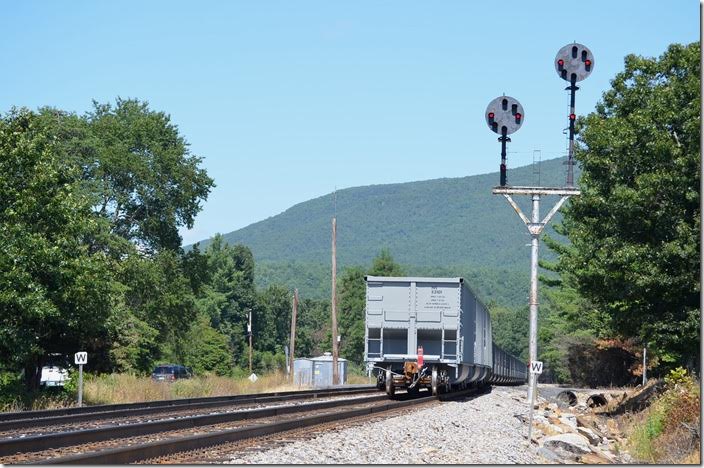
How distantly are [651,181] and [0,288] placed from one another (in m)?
19.0

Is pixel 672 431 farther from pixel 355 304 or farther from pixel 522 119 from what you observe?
pixel 355 304

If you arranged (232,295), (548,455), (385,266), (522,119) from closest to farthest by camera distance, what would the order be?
(548,455) < (522,119) < (385,266) < (232,295)

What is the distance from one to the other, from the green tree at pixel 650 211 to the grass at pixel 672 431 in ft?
19.1

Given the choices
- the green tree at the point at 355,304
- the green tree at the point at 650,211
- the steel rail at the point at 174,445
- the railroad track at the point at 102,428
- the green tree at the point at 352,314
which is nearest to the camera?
the steel rail at the point at 174,445

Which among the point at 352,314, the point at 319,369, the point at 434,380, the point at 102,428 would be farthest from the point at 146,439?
the point at 352,314

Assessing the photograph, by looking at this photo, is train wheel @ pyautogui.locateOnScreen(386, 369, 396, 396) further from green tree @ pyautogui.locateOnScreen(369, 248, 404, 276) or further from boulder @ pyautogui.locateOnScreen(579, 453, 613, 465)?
green tree @ pyautogui.locateOnScreen(369, 248, 404, 276)

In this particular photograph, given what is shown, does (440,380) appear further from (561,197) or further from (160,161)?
(160,161)

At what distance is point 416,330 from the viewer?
3341 centimetres

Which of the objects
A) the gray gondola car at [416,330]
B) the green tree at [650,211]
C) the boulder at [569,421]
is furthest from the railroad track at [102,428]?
the green tree at [650,211]

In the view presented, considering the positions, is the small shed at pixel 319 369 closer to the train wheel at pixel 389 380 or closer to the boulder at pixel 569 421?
the train wheel at pixel 389 380

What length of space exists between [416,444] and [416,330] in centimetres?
1546

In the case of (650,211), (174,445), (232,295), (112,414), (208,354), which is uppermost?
(232,295)

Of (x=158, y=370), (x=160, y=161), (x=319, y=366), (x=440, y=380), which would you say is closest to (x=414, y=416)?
(x=440, y=380)

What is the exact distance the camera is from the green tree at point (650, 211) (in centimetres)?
3086
